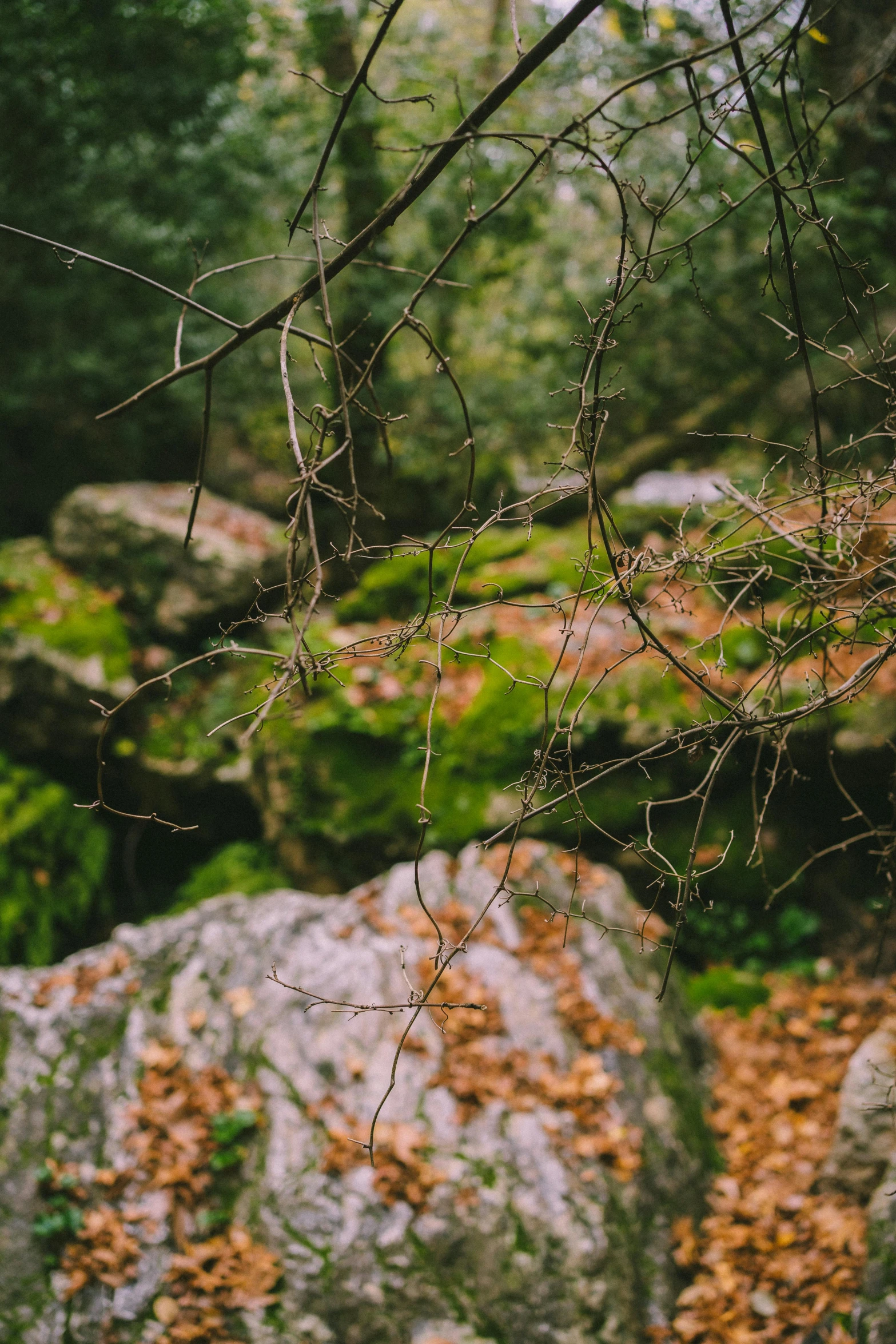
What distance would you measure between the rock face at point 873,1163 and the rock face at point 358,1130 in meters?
0.73

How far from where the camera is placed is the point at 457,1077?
3.48m

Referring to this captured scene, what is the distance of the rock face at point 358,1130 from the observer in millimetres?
2910

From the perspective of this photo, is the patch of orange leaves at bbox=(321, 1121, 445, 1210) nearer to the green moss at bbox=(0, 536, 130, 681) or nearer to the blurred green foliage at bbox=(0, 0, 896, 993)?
the blurred green foliage at bbox=(0, 0, 896, 993)

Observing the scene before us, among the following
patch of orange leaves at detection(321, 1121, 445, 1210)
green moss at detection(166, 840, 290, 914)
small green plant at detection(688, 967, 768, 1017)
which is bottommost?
patch of orange leaves at detection(321, 1121, 445, 1210)

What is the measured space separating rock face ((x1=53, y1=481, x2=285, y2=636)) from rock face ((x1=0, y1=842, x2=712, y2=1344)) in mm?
3818

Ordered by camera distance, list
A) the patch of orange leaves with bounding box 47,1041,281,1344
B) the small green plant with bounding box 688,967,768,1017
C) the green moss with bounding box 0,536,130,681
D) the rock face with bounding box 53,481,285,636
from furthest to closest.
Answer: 1. the rock face with bounding box 53,481,285,636
2. the green moss with bounding box 0,536,130,681
3. the small green plant with bounding box 688,967,768,1017
4. the patch of orange leaves with bounding box 47,1041,281,1344

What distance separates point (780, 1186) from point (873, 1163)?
0.54 metres

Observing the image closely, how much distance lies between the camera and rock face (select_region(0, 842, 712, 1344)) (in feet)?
9.55

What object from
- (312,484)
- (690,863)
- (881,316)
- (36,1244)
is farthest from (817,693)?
(881,316)

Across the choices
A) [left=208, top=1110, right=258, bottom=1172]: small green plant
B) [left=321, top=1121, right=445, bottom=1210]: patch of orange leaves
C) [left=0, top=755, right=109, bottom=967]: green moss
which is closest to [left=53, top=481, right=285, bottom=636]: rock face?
[left=0, top=755, right=109, bottom=967]: green moss

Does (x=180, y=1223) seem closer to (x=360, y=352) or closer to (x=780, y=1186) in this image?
(x=780, y=1186)

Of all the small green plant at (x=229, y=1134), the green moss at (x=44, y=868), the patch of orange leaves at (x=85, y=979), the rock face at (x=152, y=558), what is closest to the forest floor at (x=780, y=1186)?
the small green plant at (x=229, y=1134)

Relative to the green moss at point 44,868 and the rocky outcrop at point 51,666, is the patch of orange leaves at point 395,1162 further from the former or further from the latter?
the rocky outcrop at point 51,666

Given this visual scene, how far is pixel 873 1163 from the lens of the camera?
10.7ft
